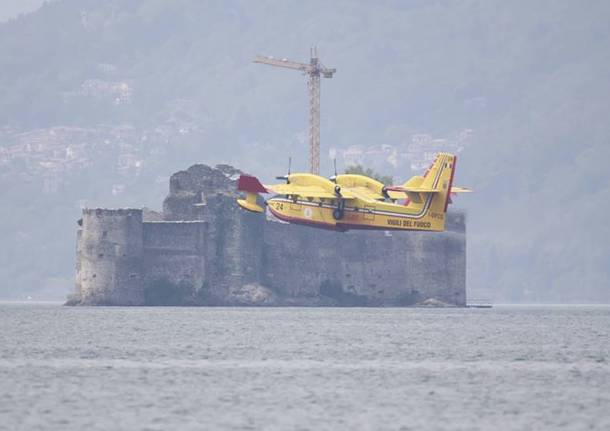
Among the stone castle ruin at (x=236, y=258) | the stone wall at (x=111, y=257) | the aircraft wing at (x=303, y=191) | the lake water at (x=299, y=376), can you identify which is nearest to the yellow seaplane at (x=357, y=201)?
the aircraft wing at (x=303, y=191)

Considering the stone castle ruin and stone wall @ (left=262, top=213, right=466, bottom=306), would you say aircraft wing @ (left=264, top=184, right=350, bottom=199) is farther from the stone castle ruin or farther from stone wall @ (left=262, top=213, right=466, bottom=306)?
stone wall @ (left=262, top=213, right=466, bottom=306)

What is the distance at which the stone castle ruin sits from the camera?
139m

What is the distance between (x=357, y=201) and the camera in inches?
5089

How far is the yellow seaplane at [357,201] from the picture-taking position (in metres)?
127

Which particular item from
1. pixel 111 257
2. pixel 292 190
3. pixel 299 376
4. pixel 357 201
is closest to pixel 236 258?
pixel 111 257

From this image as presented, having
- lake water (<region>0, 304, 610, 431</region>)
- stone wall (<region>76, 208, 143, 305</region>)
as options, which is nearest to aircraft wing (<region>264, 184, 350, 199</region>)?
stone wall (<region>76, 208, 143, 305</region>)

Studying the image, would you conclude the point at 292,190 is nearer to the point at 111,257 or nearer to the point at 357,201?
the point at 357,201

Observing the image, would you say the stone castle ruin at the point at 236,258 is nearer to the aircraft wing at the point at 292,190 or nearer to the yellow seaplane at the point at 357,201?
the yellow seaplane at the point at 357,201

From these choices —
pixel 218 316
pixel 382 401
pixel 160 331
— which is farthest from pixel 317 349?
pixel 218 316

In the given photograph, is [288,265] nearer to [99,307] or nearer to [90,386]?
[99,307]

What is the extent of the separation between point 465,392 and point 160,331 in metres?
34.3

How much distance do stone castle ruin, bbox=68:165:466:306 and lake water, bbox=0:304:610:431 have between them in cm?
2811

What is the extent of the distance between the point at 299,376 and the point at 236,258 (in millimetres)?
68814

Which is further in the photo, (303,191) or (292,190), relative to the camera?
(292,190)
